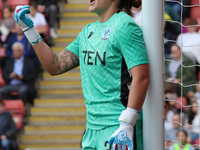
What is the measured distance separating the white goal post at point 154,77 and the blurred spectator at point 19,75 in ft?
17.0

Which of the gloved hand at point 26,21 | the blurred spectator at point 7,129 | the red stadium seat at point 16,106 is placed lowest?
the blurred spectator at point 7,129

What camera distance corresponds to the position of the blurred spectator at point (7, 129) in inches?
278

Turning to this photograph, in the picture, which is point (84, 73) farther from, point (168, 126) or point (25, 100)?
point (25, 100)

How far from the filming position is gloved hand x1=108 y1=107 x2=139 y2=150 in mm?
2295

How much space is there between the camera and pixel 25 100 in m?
7.65

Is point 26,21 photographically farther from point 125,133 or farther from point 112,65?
point 125,133

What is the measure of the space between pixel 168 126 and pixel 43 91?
2719mm

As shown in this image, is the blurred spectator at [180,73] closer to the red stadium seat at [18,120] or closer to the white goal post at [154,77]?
the red stadium seat at [18,120]

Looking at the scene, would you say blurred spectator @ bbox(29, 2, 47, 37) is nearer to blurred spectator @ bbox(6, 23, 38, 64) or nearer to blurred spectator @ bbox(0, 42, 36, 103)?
blurred spectator @ bbox(6, 23, 38, 64)

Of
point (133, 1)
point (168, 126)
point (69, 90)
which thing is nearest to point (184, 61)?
point (168, 126)

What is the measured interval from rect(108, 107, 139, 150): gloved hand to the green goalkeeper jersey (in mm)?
120

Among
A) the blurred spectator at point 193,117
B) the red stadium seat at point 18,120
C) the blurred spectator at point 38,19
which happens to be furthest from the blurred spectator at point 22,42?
the blurred spectator at point 193,117

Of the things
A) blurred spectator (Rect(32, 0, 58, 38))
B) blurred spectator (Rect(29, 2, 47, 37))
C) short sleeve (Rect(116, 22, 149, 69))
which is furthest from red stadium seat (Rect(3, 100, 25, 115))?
short sleeve (Rect(116, 22, 149, 69))

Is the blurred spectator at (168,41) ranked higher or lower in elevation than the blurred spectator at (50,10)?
lower
